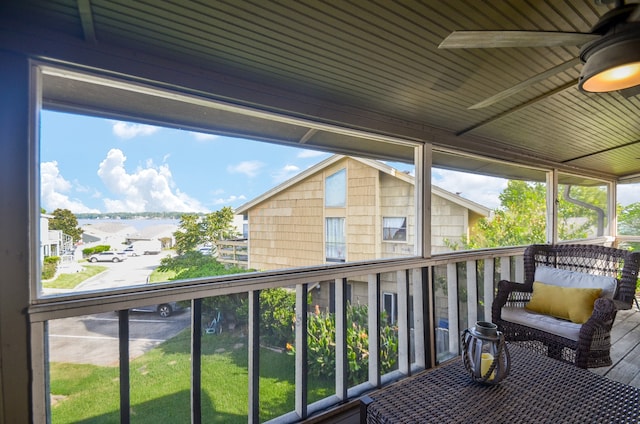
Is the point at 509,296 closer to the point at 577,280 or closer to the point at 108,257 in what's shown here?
the point at 577,280

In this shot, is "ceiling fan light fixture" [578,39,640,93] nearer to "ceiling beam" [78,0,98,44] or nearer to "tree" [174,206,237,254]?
"tree" [174,206,237,254]

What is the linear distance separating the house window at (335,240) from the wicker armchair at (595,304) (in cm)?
158

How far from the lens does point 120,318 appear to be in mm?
1624

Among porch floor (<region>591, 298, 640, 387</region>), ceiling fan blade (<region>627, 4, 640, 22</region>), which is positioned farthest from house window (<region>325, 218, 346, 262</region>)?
porch floor (<region>591, 298, 640, 387</region>)

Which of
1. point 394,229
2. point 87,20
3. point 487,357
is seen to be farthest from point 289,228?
point 87,20

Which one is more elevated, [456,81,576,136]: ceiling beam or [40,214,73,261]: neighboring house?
[456,81,576,136]: ceiling beam

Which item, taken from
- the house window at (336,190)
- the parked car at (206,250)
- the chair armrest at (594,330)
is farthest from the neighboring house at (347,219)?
the chair armrest at (594,330)

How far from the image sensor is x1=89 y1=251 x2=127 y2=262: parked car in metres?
1.59

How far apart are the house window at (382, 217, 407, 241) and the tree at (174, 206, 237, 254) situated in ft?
5.74

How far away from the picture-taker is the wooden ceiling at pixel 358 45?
1.36 meters

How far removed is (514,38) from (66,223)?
2316mm

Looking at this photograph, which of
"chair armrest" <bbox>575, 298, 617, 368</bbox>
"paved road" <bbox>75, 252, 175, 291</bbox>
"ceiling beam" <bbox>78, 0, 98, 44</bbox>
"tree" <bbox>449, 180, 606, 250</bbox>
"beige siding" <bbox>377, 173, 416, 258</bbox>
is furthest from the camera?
"tree" <bbox>449, 180, 606, 250</bbox>

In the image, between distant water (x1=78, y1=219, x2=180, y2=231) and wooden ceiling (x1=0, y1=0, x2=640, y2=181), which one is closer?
wooden ceiling (x1=0, y1=0, x2=640, y2=181)

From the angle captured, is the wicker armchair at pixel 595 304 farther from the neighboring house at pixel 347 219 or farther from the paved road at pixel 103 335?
the paved road at pixel 103 335
